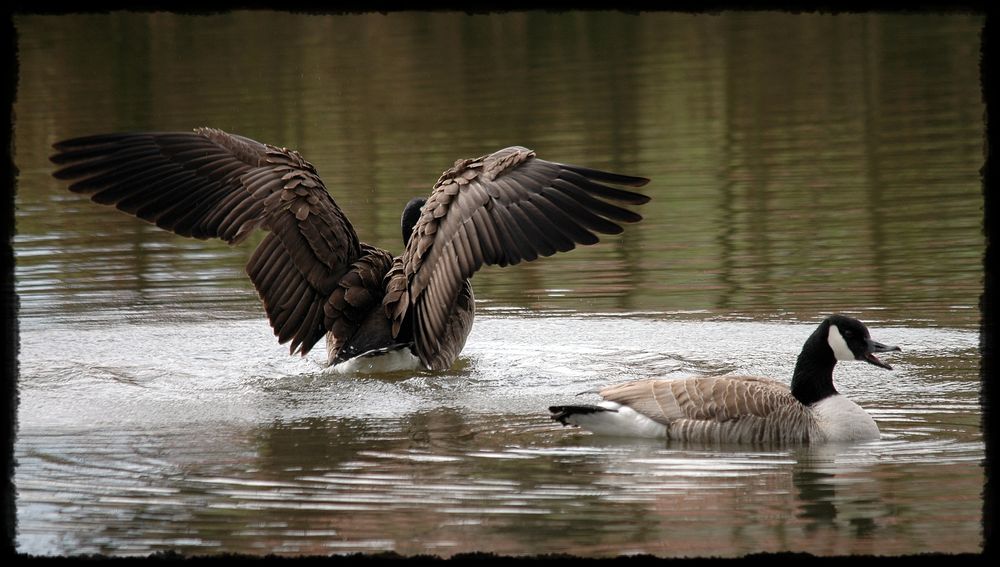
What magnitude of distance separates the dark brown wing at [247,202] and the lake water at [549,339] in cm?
66

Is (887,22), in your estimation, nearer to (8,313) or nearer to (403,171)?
(403,171)

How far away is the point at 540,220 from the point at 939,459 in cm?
291

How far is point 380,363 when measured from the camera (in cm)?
1002

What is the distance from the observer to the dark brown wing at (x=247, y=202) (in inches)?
390

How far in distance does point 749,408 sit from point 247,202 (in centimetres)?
402

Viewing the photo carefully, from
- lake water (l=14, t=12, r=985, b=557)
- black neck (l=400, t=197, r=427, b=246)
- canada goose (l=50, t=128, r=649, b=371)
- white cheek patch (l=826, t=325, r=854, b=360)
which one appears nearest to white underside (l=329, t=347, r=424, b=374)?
canada goose (l=50, t=128, r=649, b=371)

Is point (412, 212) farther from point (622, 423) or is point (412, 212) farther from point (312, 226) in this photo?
point (622, 423)

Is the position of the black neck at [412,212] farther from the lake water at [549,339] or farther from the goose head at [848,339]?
the goose head at [848,339]

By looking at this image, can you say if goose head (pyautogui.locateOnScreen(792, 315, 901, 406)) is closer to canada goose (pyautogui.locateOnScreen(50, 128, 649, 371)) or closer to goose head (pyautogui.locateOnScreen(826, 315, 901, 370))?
goose head (pyautogui.locateOnScreen(826, 315, 901, 370))

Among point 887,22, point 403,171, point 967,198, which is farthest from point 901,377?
point 887,22

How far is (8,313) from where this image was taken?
476 inches

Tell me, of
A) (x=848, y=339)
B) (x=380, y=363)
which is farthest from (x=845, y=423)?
(x=380, y=363)

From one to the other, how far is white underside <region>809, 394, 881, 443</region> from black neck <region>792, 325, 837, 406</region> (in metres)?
0.19

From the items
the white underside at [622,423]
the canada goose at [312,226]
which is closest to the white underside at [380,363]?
the canada goose at [312,226]
